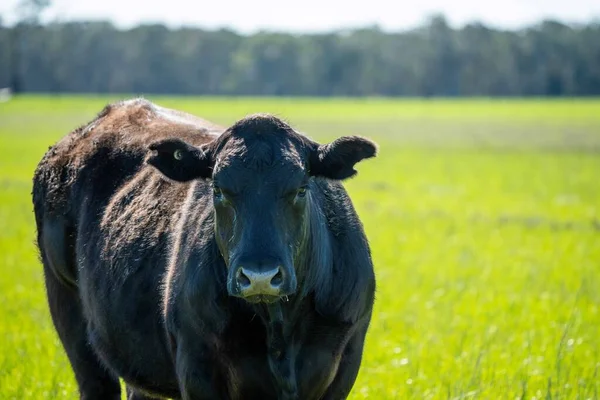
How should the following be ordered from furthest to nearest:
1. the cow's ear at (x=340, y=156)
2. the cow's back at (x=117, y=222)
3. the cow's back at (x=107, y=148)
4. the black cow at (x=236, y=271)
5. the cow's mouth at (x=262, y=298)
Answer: the cow's back at (x=107, y=148) → the cow's back at (x=117, y=222) → the cow's ear at (x=340, y=156) → the black cow at (x=236, y=271) → the cow's mouth at (x=262, y=298)

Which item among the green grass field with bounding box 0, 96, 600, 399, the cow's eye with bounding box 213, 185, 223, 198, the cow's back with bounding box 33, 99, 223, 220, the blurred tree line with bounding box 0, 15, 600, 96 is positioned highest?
the cow's eye with bounding box 213, 185, 223, 198

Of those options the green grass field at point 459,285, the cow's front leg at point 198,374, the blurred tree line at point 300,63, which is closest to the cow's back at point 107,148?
the green grass field at point 459,285

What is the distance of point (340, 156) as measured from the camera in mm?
5051

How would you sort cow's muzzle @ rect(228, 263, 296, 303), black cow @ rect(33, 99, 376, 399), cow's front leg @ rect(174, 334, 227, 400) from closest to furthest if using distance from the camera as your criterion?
cow's muzzle @ rect(228, 263, 296, 303) < black cow @ rect(33, 99, 376, 399) < cow's front leg @ rect(174, 334, 227, 400)

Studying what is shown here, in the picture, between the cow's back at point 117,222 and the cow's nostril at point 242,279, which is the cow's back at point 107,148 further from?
the cow's nostril at point 242,279

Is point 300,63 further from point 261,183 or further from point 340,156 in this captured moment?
point 261,183

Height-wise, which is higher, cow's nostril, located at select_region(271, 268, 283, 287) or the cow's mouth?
cow's nostril, located at select_region(271, 268, 283, 287)

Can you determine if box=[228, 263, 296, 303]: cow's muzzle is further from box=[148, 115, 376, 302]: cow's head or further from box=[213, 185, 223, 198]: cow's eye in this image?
box=[213, 185, 223, 198]: cow's eye

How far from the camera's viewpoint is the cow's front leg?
4.87m

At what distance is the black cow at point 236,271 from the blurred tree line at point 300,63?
124743 mm

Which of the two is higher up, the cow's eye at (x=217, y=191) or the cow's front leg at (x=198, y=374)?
the cow's eye at (x=217, y=191)

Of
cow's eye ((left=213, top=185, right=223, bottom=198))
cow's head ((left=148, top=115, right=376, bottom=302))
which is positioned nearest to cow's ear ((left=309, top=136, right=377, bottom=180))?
cow's head ((left=148, top=115, right=376, bottom=302))

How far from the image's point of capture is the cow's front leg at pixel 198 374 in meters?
4.87

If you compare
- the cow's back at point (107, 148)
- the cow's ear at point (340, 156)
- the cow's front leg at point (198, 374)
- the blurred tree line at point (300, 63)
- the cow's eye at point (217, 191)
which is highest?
the cow's ear at point (340, 156)
